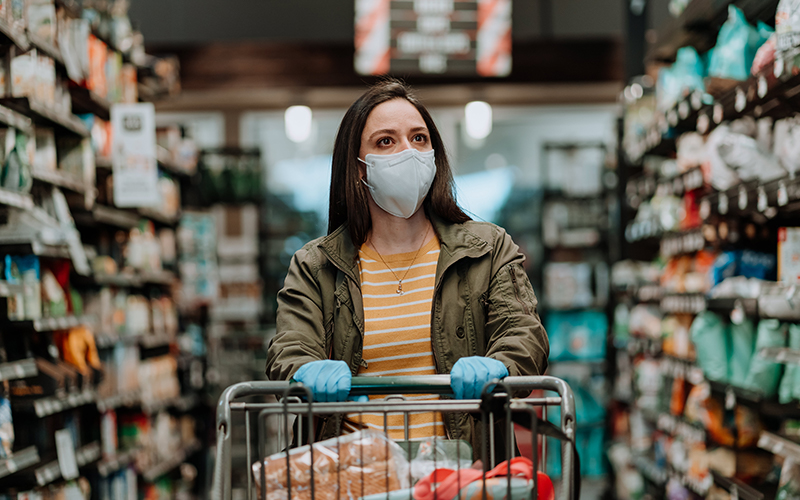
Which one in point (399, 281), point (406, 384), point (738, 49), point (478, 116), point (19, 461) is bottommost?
point (19, 461)

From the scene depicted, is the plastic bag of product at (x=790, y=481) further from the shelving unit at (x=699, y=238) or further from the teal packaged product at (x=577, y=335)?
the teal packaged product at (x=577, y=335)

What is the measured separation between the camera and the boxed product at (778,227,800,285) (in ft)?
9.55

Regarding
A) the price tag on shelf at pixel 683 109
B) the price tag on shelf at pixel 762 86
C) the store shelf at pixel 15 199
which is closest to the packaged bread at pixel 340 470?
the store shelf at pixel 15 199

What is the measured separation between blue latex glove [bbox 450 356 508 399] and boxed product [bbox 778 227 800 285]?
1708 millimetres

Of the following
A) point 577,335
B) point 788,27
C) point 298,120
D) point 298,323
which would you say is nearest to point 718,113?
point 788,27

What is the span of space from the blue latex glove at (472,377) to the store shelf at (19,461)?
6.79ft

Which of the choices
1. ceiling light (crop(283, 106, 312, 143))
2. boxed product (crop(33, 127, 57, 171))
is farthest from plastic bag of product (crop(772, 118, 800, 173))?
ceiling light (crop(283, 106, 312, 143))

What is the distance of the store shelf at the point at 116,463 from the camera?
414 cm

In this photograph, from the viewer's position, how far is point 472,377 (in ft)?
5.56

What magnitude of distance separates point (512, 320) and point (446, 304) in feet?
0.57

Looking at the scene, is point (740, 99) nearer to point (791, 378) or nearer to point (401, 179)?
point (791, 378)

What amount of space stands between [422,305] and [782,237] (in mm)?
1693

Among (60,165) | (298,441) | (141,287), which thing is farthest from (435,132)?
(141,287)

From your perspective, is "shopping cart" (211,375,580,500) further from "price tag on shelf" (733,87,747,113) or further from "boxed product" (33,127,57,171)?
"boxed product" (33,127,57,171)
